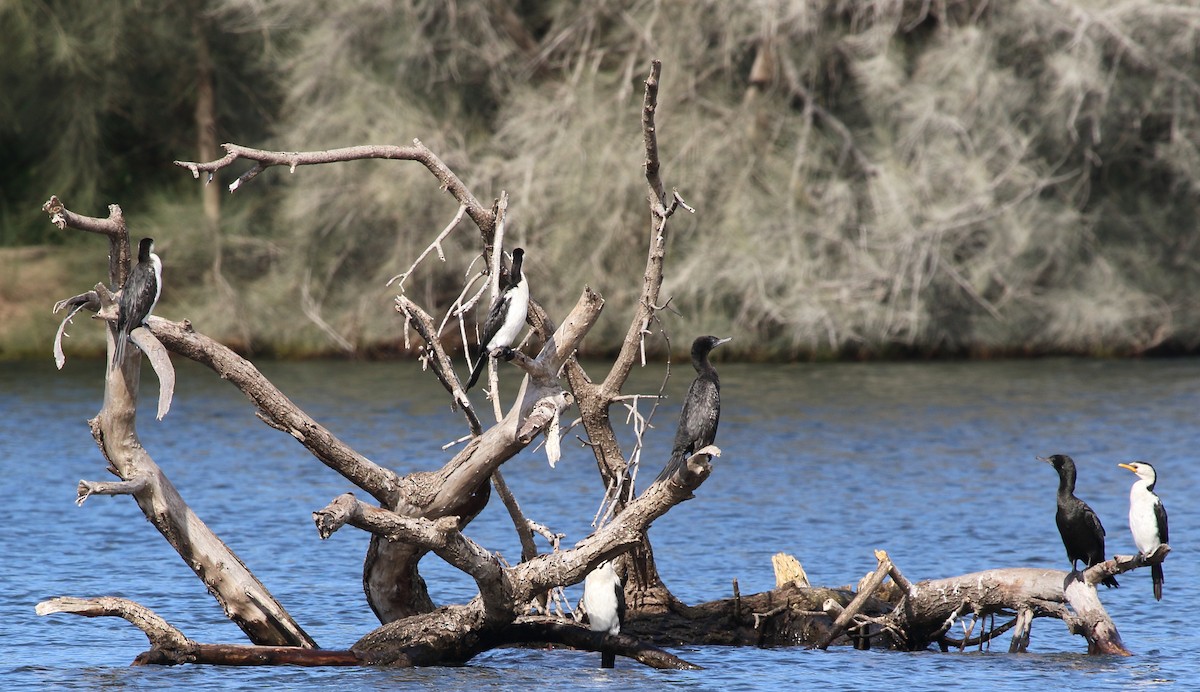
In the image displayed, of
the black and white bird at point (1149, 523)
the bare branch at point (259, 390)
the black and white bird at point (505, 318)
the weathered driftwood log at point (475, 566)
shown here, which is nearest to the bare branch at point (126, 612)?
the weathered driftwood log at point (475, 566)

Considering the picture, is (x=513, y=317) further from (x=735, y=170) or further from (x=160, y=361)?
(x=735, y=170)

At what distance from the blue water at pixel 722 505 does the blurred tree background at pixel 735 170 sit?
1482mm

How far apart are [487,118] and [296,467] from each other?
42.0ft

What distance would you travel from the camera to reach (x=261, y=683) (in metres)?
9.89

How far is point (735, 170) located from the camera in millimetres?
28875

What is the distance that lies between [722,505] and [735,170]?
12706mm

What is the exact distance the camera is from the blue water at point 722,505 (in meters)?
10.3

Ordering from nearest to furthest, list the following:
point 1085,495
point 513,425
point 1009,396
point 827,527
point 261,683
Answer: point 513,425
point 261,683
point 827,527
point 1085,495
point 1009,396

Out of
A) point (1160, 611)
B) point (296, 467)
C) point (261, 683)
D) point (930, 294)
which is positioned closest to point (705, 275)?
point (930, 294)

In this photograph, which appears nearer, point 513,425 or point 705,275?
point 513,425

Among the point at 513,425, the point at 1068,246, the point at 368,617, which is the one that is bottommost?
the point at 368,617

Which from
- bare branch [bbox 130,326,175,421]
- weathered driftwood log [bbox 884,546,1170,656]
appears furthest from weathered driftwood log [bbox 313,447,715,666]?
weathered driftwood log [bbox 884,546,1170,656]

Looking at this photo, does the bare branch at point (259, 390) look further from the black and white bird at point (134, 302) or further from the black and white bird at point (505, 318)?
the black and white bird at point (505, 318)

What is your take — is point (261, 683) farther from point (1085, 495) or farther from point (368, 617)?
point (1085, 495)
